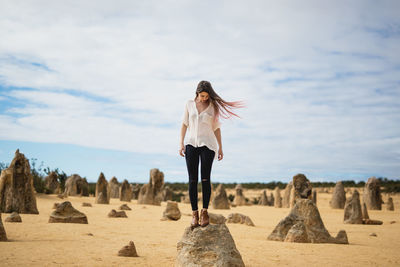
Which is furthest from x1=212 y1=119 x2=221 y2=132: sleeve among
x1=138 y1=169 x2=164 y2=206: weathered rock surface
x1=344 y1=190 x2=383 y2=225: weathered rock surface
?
x1=138 y1=169 x2=164 y2=206: weathered rock surface

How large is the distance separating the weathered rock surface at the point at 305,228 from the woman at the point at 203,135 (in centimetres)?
467

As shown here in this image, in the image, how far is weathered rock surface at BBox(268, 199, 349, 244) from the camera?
995 cm

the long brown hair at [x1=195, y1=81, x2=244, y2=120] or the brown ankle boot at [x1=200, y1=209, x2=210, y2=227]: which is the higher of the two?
the long brown hair at [x1=195, y1=81, x2=244, y2=120]

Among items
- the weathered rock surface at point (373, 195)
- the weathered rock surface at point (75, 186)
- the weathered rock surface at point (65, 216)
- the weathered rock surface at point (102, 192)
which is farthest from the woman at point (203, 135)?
the weathered rock surface at point (75, 186)

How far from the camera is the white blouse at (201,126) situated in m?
5.82

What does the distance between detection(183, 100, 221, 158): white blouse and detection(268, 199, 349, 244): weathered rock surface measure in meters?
5.03

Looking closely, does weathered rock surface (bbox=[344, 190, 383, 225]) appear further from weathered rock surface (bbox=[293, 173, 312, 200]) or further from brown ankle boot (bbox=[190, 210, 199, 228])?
brown ankle boot (bbox=[190, 210, 199, 228])

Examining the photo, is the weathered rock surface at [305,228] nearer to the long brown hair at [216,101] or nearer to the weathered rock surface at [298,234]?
the weathered rock surface at [298,234]

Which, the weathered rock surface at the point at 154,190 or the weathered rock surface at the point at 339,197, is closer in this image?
the weathered rock surface at the point at 154,190

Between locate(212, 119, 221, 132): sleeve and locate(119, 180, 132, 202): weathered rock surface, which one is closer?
locate(212, 119, 221, 132): sleeve

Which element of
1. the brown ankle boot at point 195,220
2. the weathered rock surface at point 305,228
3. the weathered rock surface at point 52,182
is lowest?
the weathered rock surface at point 305,228

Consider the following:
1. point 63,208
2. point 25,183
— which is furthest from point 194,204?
point 25,183

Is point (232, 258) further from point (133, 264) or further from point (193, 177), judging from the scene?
point (133, 264)

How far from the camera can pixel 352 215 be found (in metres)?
17.0
